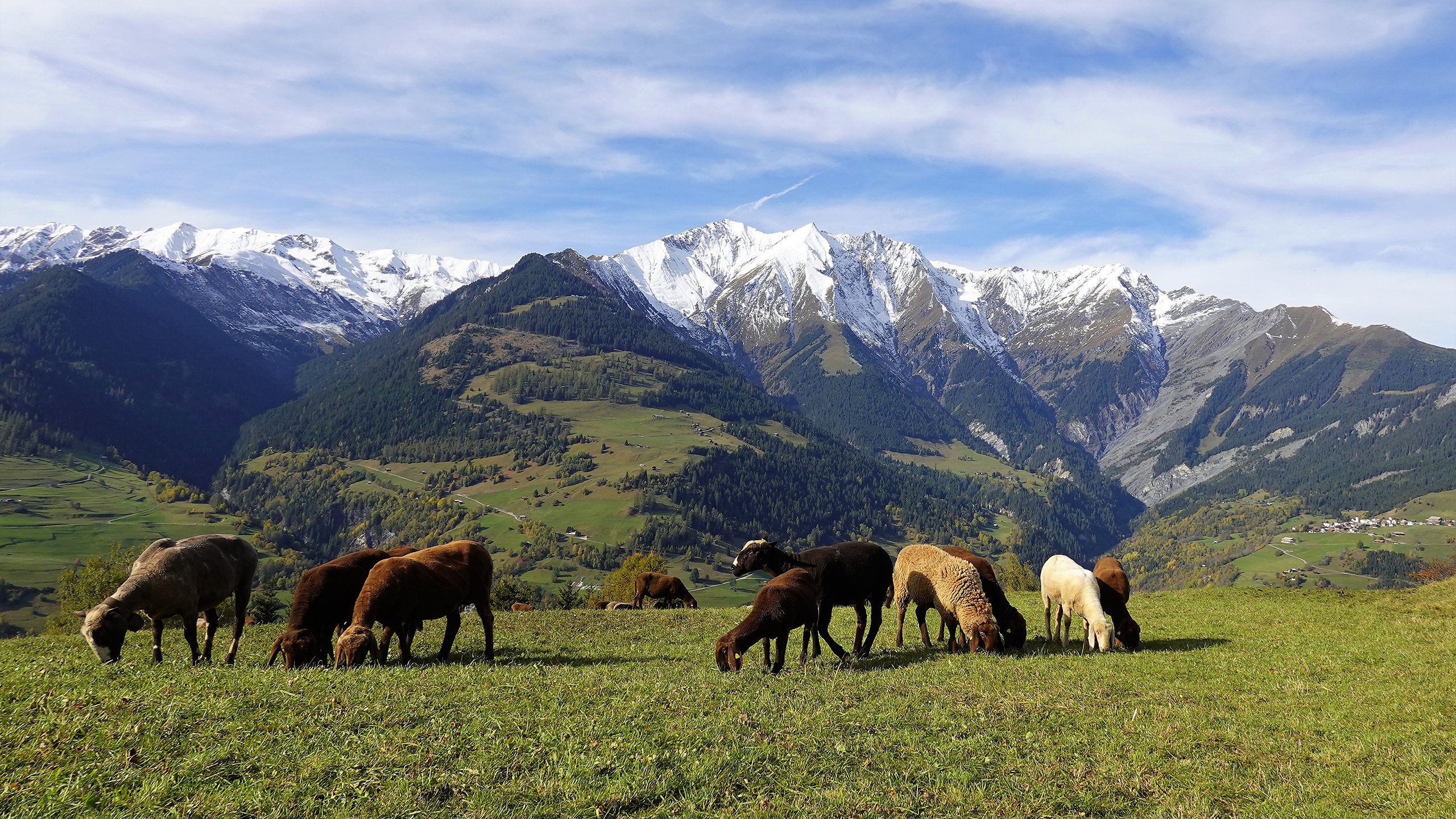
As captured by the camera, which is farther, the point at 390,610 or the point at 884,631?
the point at 884,631

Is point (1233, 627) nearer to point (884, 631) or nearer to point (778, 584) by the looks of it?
point (884, 631)

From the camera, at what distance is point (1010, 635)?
23.5 m

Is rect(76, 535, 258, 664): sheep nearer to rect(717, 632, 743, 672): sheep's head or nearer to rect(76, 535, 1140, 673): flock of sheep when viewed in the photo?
rect(76, 535, 1140, 673): flock of sheep

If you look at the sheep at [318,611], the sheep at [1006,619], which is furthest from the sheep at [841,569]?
the sheep at [318,611]

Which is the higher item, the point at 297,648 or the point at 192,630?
the point at 192,630

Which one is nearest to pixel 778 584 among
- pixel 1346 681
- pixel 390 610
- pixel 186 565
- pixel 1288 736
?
pixel 390 610

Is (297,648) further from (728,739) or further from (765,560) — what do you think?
(765,560)

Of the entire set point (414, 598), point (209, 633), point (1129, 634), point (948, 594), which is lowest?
point (1129, 634)

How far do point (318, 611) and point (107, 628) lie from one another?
14.0 feet

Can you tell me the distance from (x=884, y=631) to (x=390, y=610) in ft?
59.8

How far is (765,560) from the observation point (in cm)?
2386

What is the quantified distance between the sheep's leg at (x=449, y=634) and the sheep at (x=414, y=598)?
0.02 meters

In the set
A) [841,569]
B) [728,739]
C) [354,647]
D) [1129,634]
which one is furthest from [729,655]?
[1129,634]

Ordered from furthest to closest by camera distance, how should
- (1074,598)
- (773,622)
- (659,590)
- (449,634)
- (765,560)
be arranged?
(659,590) < (1074,598) < (765,560) < (449,634) < (773,622)
